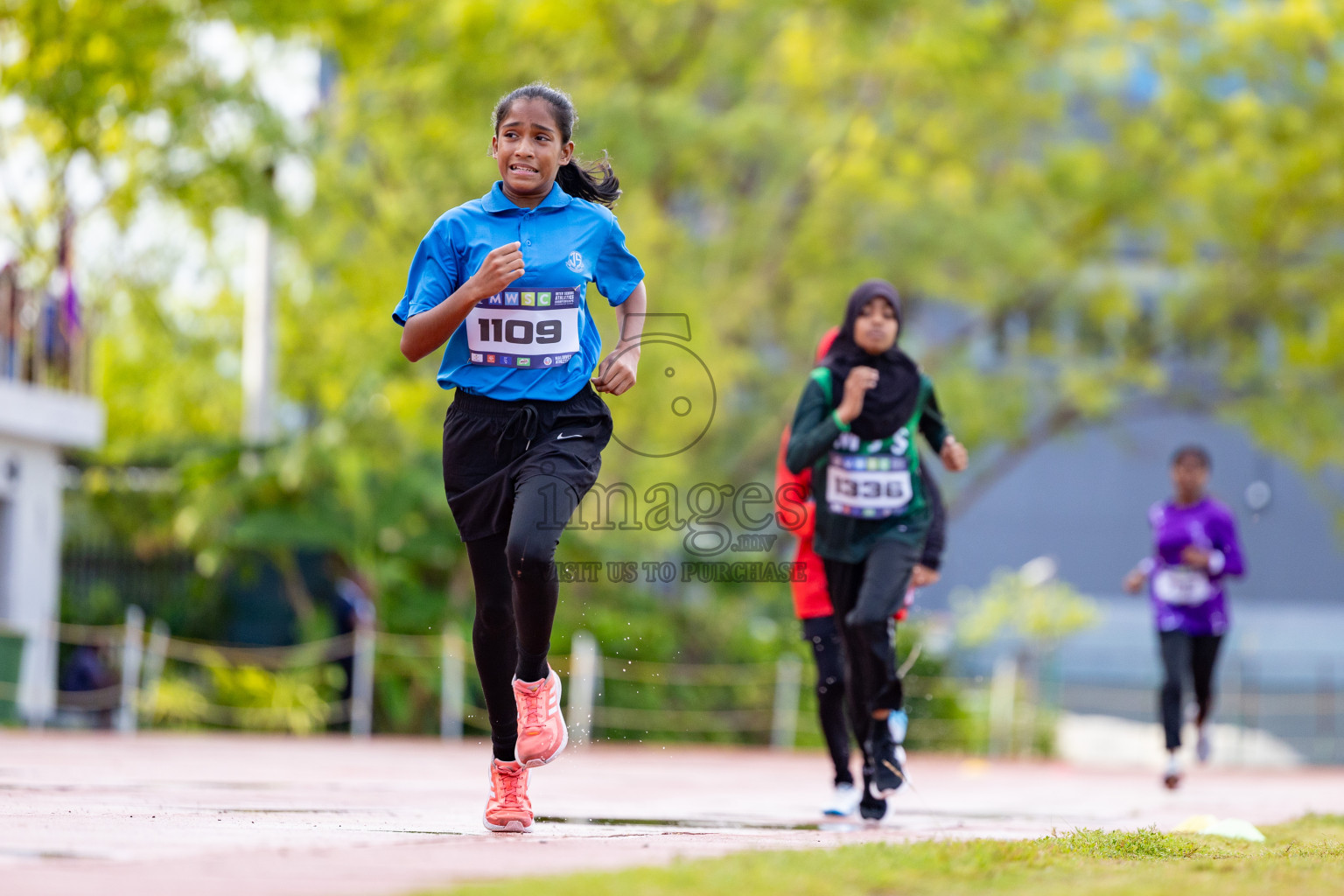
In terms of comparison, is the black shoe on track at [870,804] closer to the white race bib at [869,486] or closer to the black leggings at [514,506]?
the white race bib at [869,486]

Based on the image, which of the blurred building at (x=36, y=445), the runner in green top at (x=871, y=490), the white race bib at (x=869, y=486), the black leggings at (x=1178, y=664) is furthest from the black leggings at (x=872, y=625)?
the blurred building at (x=36, y=445)

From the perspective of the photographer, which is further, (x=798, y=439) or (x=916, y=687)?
(x=916, y=687)

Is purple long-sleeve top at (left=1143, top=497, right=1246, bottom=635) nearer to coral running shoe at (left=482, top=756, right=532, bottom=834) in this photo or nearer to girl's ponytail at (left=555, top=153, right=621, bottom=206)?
girl's ponytail at (left=555, top=153, right=621, bottom=206)

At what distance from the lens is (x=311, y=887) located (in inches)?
123

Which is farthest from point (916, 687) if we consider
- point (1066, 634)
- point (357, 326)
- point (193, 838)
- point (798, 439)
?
point (193, 838)

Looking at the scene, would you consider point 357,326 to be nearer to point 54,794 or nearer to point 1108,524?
point 54,794

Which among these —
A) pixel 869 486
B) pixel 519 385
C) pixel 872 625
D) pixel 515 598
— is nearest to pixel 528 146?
pixel 519 385

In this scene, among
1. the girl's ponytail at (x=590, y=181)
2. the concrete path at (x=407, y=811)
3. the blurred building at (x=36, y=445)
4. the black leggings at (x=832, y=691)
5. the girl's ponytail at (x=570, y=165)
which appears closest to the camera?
the concrete path at (x=407, y=811)

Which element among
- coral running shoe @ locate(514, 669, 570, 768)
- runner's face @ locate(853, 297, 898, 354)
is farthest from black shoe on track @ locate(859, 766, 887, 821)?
coral running shoe @ locate(514, 669, 570, 768)

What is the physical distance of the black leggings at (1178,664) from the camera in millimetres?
9805

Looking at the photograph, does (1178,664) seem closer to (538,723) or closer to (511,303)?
(538,723)

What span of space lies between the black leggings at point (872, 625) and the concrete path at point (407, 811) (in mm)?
479

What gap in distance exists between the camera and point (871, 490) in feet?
21.2

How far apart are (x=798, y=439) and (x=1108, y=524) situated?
31731mm
